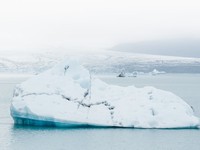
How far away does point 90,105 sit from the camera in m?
28.2

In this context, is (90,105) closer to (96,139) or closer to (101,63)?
(96,139)

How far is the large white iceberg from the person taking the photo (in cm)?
2712

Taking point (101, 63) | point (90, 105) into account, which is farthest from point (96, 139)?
point (101, 63)

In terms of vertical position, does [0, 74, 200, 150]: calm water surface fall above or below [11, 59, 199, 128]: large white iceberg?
below

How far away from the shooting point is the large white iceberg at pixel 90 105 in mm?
27125

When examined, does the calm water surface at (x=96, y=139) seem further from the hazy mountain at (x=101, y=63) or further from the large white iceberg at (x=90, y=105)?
the hazy mountain at (x=101, y=63)

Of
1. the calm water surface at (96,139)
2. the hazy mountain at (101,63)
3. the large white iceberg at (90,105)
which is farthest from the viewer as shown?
the hazy mountain at (101,63)

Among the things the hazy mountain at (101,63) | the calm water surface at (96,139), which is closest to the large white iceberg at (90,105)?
the calm water surface at (96,139)

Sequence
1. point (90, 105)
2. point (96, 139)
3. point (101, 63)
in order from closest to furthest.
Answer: point (96, 139) < point (90, 105) < point (101, 63)

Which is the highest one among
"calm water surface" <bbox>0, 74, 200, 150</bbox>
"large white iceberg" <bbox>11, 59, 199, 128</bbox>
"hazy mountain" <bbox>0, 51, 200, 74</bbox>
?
"hazy mountain" <bbox>0, 51, 200, 74</bbox>

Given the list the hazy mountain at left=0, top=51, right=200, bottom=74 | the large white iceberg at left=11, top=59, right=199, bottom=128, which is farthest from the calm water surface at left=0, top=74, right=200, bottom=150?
the hazy mountain at left=0, top=51, right=200, bottom=74

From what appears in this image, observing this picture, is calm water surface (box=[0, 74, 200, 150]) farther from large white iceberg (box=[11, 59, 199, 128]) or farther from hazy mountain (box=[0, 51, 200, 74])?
hazy mountain (box=[0, 51, 200, 74])

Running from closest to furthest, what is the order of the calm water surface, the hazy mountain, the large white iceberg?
the calm water surface
the large white iceberg
the hazy mountain

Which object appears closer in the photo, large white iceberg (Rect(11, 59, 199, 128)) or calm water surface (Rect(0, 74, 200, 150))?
calm water surface (Rect(0, 74, 200, 150))
